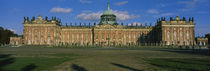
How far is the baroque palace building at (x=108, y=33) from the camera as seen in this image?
7969 centimetres

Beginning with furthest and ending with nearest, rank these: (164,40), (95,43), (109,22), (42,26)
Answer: (109,22), (95,43), (42,26), (164,40)

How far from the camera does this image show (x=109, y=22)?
9781 cm

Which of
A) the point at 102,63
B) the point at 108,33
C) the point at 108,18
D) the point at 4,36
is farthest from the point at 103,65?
the point at 4,36

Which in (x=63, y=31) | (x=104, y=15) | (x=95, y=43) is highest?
(x=104, y=15)

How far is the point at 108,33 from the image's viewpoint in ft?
303

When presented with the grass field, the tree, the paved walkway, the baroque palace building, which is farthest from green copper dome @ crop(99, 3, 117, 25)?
the paved walkway

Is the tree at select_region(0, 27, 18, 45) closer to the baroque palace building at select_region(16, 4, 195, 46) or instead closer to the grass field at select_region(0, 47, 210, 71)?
the baroque palace building at select_region(16, 4, 195, 46)

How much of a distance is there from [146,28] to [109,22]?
19.0 m

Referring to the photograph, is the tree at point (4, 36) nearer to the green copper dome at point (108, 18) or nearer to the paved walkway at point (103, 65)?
the green copper dome at point (108, 18)

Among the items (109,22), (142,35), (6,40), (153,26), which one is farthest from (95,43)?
(6,40)

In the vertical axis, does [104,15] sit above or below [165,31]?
above

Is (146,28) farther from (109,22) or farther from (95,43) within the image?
(95,43)

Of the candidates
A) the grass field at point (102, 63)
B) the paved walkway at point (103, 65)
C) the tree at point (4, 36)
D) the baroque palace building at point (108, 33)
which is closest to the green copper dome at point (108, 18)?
the baroque palace building at point (108, 33)

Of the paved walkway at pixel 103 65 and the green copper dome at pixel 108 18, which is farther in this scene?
the green copper dome at pixel 108 18
